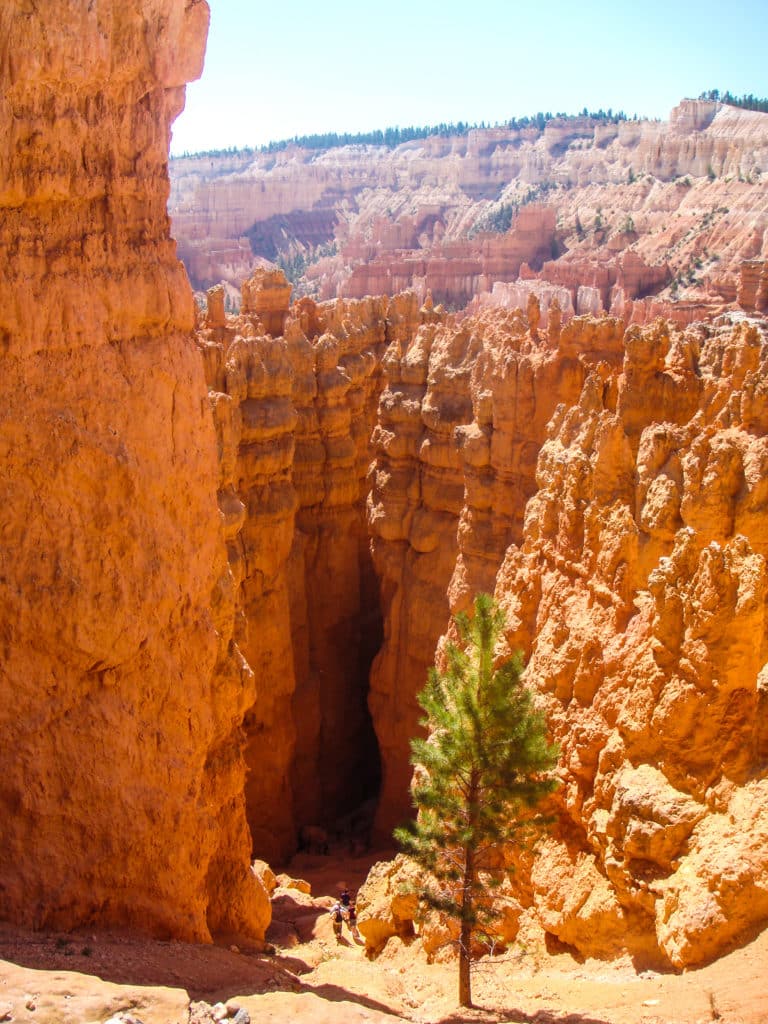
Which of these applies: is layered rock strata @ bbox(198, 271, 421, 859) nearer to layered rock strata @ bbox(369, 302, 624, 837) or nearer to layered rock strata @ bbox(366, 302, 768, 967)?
layered rock strata @ bbox(369, 302, 624, 837)

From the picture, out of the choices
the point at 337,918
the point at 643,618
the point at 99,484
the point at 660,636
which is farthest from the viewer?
the point at 337,918

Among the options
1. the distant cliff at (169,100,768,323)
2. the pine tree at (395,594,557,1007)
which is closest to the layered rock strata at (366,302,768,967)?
the pine tree at (395,594,557,1007)

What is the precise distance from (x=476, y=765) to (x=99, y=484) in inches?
149

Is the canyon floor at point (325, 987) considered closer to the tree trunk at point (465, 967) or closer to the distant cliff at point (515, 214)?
the tree trunk at point (465, 967)

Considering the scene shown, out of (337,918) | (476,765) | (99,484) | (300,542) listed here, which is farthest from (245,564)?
(99,484)

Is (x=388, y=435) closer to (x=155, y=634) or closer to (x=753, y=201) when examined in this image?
(x=155, y=634)

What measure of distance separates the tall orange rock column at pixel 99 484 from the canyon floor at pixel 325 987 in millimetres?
532

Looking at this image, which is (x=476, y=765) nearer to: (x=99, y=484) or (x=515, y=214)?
(x=99, y=484)

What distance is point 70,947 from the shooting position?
→ 723 cm

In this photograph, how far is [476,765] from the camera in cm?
895

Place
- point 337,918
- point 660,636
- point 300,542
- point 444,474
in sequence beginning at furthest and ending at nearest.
Result: point 300,542, point 444,474, point 337,918, point 660,636

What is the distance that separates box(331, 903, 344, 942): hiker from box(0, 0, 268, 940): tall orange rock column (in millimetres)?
4885

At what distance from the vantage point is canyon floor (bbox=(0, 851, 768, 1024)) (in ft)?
20.1

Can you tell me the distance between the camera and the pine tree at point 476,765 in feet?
29.3
